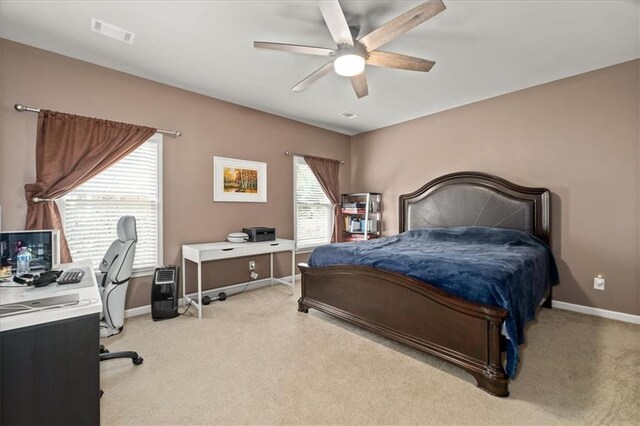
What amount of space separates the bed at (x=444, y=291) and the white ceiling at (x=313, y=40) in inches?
53.3

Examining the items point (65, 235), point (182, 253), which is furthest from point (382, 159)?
point (65, 235)

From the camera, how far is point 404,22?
1873 millimetres

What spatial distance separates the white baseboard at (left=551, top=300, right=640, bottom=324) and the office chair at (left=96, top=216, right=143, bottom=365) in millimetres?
4305

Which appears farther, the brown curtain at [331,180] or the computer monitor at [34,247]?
the brown curtain at [331,180]

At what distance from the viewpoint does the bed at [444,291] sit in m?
1.92

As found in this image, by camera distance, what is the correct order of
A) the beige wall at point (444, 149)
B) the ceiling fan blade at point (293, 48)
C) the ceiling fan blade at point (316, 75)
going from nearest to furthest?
the ceiling fan blade at point (293, 48) < the ceiling fan blade at point (316, 75) < the beige wall at point (444, 149)

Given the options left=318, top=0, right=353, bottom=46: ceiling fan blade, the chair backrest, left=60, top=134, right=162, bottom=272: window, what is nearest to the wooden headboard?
left=318, top=0, right=353, bottom=46: ceiling fan blade

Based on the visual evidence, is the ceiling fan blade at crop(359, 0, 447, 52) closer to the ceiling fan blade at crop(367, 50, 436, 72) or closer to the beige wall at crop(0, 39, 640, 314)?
the ceiling fan blade at crop(367, 50, 436, 72)

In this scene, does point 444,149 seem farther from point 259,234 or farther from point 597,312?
point 259,234

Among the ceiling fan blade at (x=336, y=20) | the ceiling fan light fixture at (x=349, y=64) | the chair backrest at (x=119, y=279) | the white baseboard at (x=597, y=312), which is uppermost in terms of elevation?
the ceiling fan blade at (x=336, y=20)

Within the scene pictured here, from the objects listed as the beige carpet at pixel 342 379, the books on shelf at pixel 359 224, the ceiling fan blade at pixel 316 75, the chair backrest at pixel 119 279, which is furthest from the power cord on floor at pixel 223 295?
the ceiling fan blade at pixel 316 75

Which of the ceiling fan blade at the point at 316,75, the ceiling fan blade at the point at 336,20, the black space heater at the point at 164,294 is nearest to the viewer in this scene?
the ceiling fan blade at the point at 336,20

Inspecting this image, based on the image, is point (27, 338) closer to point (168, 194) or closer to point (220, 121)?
point (168, 194)

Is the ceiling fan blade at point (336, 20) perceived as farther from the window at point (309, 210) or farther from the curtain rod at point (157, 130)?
the window at point (309, 210)
